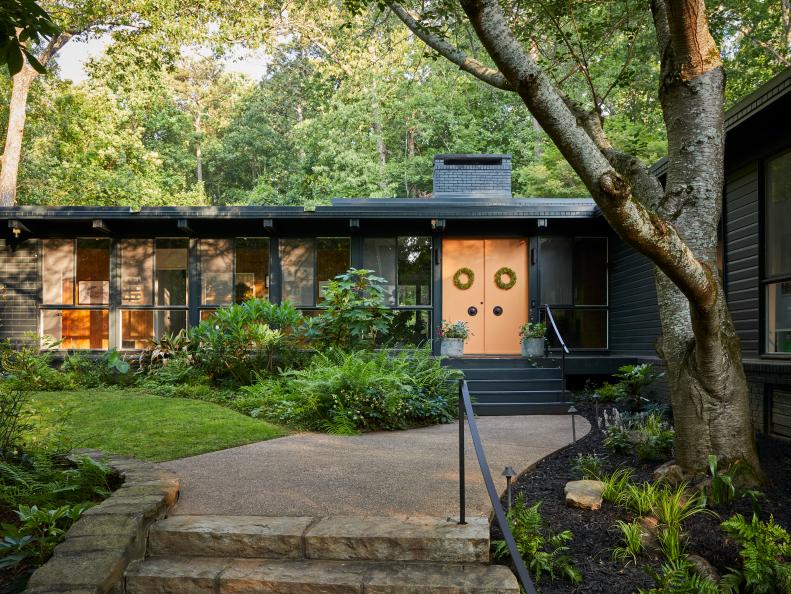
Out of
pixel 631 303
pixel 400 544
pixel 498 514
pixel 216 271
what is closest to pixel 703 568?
pixel 498 514

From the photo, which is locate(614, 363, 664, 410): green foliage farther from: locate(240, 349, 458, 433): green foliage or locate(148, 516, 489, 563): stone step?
locate(148, 516, 489, 563): stone step

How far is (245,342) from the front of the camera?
9.01 m

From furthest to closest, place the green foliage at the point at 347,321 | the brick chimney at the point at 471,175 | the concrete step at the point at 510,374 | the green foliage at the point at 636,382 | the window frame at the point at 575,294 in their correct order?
the brick chimney at the point at 471,175 < the window frame at the point at 575,294 < the green foliage at the point at 347,321 < the concrete step at the point at 510,374 < the green foliage at the point at 636,382

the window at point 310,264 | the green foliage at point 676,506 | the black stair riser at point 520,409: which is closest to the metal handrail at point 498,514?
the green foliage at point 676,506

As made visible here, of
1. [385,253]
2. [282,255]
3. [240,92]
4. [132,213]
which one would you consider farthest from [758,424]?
[240,92]

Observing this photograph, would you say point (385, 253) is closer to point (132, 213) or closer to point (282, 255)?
point (282, 255)

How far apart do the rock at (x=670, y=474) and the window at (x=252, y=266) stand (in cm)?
845

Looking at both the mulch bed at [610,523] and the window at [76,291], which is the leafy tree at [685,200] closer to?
the mulch bed at [610,523]

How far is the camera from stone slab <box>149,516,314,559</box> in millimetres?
3176

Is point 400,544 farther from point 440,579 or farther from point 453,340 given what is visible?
point 453,340

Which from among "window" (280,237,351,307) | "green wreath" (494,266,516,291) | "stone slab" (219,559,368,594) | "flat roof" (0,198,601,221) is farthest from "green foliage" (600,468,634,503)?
"window" (280,237,351,307)

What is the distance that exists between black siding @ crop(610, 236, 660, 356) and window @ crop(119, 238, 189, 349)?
7784mm

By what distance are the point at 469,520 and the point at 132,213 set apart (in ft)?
29.6

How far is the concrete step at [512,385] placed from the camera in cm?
862
